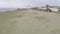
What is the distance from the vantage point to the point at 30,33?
370cm

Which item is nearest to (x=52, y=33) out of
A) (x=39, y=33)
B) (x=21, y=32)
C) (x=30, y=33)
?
(x=39, y=33)

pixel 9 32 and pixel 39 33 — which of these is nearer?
pixel 39 33

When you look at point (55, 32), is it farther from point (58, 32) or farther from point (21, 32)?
point (21, 32)

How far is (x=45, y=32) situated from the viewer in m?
3.77

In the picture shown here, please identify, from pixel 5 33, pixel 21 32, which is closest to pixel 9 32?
pixel 5 33

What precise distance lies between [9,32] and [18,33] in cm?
37

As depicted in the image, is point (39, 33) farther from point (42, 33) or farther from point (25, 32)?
point (25, 32)

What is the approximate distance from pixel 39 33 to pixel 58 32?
609 millimetres

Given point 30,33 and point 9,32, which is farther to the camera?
point 9,32

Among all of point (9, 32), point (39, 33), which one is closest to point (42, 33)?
point (39, 33)

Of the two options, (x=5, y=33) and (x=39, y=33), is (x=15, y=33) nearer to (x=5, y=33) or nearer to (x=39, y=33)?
(x=5, y=33)

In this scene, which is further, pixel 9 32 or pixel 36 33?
pixel 9 32

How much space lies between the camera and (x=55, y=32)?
3.79m

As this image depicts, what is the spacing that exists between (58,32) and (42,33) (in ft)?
1.70
